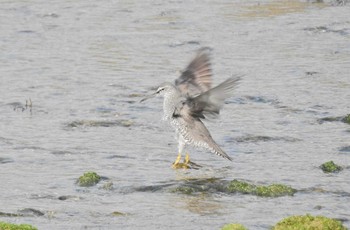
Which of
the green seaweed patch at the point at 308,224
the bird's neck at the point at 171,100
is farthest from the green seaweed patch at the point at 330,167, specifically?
the green seaweed patch at the point at 308,224

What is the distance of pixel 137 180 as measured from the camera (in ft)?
39.8

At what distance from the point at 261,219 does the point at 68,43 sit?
11.4m

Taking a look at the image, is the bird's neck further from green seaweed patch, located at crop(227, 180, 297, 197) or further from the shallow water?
green seaweed patch, located at crop(227, 180, 297, 197)

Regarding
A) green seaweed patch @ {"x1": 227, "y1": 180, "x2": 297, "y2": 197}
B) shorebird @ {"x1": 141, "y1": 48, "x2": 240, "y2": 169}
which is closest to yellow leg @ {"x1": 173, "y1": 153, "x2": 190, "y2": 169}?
shorebird @ {"x1": 141, "y1": 48, "x2": 240, "y2": 169}

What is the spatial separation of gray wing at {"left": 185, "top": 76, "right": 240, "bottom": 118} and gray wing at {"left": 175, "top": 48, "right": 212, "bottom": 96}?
25.6 inches

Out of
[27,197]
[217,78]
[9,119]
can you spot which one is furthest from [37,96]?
[27,197]

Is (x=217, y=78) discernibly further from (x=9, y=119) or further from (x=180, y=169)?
(x=180, y=169)

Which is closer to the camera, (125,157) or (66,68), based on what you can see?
(125,157)

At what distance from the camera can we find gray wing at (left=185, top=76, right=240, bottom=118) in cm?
1166

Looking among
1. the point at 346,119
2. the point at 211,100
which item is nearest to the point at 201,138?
the point at 211,100

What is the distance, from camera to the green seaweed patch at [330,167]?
12.5 meters

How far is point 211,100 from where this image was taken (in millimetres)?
12008

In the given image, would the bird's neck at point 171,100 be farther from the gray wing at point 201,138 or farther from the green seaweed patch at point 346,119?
the green seaweed patch at point 346,119

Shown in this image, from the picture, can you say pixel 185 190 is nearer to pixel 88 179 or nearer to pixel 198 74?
pixel 88 179
